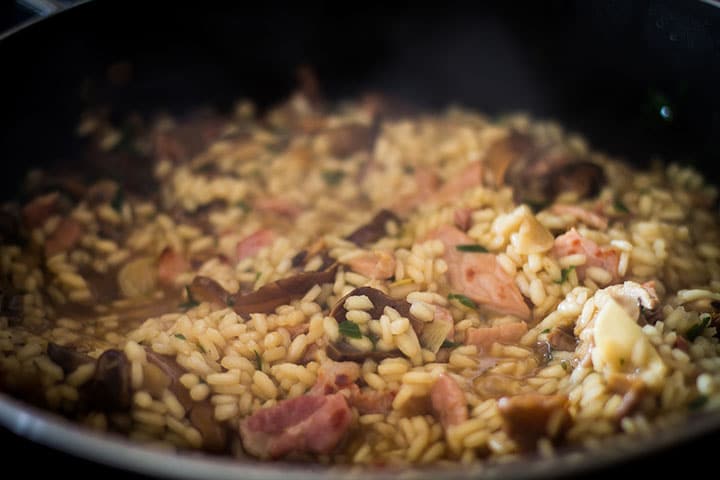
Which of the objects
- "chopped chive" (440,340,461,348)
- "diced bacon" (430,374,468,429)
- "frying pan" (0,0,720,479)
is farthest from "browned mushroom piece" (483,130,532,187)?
"diced bacon" (430,374,468,429)

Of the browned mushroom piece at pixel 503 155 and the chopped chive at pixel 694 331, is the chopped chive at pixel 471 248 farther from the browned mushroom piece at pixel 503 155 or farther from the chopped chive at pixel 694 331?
the chopped chive at pixel 694 331

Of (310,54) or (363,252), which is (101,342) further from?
(310,54)

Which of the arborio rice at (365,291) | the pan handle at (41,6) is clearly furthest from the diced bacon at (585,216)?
the pan handle at (41,6)

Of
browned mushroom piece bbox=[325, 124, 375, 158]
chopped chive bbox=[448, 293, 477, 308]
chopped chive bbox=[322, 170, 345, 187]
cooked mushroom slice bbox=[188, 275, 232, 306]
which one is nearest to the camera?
chopped chive bbox=[448, 293, 477, 308]

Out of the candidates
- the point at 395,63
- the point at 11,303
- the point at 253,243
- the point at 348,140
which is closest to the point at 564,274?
the point at 253,243

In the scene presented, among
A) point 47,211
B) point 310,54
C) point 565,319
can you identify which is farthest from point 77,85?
point 565,319

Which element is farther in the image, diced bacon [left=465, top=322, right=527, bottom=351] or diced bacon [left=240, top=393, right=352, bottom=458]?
diced bacon [left=465, top=322, right=527, bottom=351]

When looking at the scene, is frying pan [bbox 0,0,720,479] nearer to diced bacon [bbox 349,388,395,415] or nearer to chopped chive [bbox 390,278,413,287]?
chopped chive [bbox 390,278,413,287]

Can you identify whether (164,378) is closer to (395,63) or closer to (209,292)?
(209,292)
